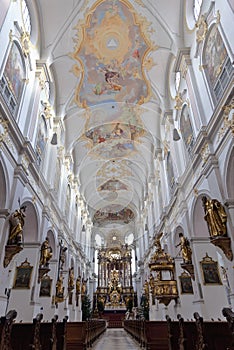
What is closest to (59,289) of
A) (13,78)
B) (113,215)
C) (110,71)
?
(13,78)

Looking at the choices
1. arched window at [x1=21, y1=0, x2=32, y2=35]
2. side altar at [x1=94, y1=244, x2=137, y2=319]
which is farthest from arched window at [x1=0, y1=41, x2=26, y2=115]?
side altar at [x1=94, y1=244, x2=137, y2=319]


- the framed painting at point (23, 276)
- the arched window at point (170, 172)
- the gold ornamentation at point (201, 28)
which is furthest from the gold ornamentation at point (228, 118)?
the framed painting at point (23, 276)

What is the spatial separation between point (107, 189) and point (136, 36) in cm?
1676

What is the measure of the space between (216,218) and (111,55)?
10947 millimetres

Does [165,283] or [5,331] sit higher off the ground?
[165,283]

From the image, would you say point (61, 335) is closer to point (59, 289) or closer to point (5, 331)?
point (5, 331)

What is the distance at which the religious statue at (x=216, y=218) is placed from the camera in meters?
7.51

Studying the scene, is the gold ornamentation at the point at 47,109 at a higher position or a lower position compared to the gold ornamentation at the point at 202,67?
higher

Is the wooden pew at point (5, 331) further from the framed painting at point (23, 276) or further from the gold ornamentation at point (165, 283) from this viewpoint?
the gold ornamentation at point (165, 283)

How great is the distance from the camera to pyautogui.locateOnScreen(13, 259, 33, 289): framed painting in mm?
10606

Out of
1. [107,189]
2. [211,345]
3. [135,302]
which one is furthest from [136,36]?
[135,302]

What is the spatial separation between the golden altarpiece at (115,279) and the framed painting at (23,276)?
21245mm

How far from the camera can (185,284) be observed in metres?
12.3

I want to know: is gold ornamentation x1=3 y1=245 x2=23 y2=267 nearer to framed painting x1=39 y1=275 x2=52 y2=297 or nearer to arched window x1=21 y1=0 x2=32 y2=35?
framed painting x1=39 y1=275 x2=52 y2=297
